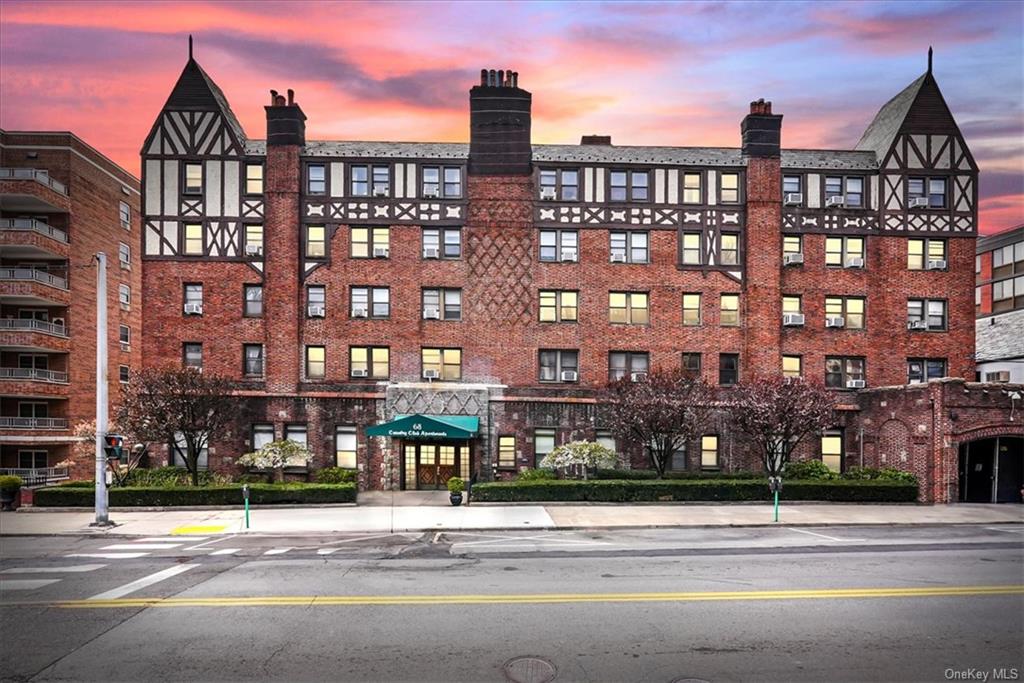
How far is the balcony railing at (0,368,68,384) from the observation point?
33.2m

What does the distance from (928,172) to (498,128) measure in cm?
2122

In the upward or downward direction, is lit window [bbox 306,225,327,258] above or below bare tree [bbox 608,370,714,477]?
above

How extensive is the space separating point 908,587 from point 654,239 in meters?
20.6

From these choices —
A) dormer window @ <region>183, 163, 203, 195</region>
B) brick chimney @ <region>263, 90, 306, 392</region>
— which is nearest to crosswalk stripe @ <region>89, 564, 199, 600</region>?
brick chimney @ <region>263, 90, 306, 392</region>

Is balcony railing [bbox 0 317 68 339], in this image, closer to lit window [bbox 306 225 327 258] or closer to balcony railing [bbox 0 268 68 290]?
balcony railing [bbox 0 268 68 290]

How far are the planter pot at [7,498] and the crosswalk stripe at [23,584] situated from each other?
12.1m

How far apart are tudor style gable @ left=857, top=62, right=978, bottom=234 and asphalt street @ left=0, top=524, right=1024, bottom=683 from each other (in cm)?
1906

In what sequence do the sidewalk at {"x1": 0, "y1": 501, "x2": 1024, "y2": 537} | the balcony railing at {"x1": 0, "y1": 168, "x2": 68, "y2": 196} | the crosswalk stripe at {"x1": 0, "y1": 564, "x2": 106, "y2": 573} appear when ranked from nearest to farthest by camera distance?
the crosswalk stripe at {"x1": 0, "y1": 564, "x2": 106, "y2": 573} → the sidewalk at {"x1": 0, "y1": 501, "x2": 1024, "y2": 537} → the balcony railing at {"x1": 0, "y1": 168, "x2": 68, "y2": 196}

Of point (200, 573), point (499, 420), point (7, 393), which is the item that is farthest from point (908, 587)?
point (7, 393)

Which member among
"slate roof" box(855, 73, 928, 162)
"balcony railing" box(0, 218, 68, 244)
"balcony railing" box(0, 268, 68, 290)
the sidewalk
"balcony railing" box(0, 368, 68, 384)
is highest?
"slate roof" box(855, 73, 928, 162)

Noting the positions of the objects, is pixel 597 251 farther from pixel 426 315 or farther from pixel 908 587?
pixel 908 587

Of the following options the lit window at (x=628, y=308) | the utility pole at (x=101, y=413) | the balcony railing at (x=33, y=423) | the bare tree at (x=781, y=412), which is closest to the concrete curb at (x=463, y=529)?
the utility pole at (x=101, y=413)

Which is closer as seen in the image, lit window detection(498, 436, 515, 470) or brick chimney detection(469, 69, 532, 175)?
lit window detection(498, 436, 515, 470)

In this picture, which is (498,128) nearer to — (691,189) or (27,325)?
(691,189)
